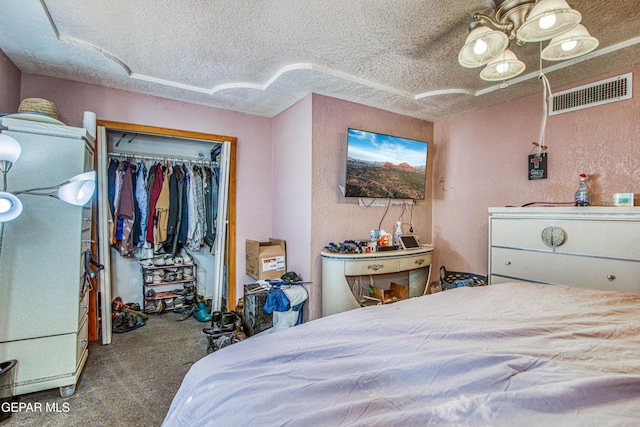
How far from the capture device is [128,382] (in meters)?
2.02

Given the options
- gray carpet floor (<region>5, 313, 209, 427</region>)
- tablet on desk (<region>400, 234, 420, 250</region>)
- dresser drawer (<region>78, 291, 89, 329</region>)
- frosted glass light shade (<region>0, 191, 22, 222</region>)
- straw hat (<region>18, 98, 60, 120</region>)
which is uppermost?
straw hat (<region>18, 98, 60, 120</region>)

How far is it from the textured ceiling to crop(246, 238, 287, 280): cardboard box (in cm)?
150

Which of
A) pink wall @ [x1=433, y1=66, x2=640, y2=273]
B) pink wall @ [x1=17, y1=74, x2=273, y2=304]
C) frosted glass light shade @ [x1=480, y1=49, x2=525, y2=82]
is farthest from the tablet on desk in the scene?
frosted glass light shade @ [x1=480, y1=49, x2=525, y2=82]

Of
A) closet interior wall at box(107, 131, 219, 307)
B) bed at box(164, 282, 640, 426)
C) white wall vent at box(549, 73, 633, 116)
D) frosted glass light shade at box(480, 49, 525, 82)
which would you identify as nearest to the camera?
bed at box(164, 282, 640, 426)

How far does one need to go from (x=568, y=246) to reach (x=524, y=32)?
1564mm

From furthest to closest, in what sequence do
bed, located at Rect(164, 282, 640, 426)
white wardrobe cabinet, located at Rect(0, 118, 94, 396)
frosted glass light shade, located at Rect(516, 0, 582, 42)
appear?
white wardrobe cabinet, located at Rect(0, 118, 94, 396) → frosted glass light shade, located at Rect(516, 0, 582, 42) → bed, located at Rect(164, 282, 640, 426)

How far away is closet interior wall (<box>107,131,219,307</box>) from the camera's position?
10.7 feet

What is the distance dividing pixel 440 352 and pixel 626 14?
2.23 m

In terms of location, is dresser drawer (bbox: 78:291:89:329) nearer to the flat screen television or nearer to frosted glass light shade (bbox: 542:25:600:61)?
the flat screen television

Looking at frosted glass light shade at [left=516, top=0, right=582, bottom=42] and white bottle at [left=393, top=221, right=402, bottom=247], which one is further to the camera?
white bottle at [left=393, top=221, right=402, bottom=247]

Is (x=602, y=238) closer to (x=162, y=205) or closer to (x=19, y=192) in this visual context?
(x=19, y=192)

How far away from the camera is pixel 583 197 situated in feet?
7.38

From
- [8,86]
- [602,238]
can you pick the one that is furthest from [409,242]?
[8,86]

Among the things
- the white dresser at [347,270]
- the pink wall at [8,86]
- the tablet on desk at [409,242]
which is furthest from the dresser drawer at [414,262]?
the pink wall at [8,86]
